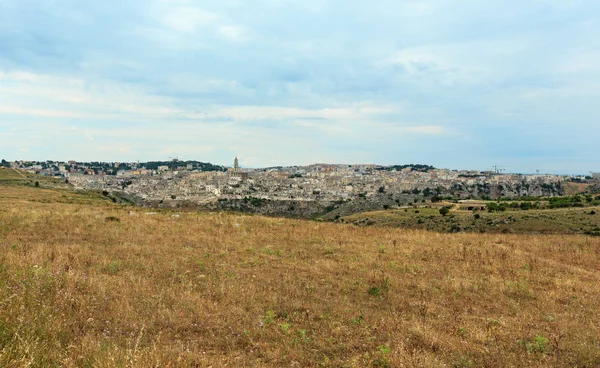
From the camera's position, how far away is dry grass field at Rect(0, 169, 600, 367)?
20.7 feet

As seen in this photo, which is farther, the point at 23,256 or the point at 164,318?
the point at 23,256

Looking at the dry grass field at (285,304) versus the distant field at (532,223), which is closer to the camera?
the dry grass field at (285,304)

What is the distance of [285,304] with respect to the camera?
30.0 ft

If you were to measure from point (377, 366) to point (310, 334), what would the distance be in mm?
1697

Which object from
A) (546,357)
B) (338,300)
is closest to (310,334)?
(338,300)

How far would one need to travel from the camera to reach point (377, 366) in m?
6.29

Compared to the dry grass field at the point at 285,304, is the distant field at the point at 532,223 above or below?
below

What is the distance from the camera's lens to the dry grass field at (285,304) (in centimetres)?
630

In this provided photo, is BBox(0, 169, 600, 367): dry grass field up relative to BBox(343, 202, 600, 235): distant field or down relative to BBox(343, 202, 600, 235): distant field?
up

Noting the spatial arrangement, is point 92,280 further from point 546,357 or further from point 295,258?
point 546,357

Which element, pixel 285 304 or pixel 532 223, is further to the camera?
pixel 532 223

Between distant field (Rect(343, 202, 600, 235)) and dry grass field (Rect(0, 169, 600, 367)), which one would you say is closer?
dry grass field (Rect(0, 169, 600, 367))

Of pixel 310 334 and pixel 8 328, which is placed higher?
pixel 8 328

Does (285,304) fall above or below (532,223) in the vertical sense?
above
